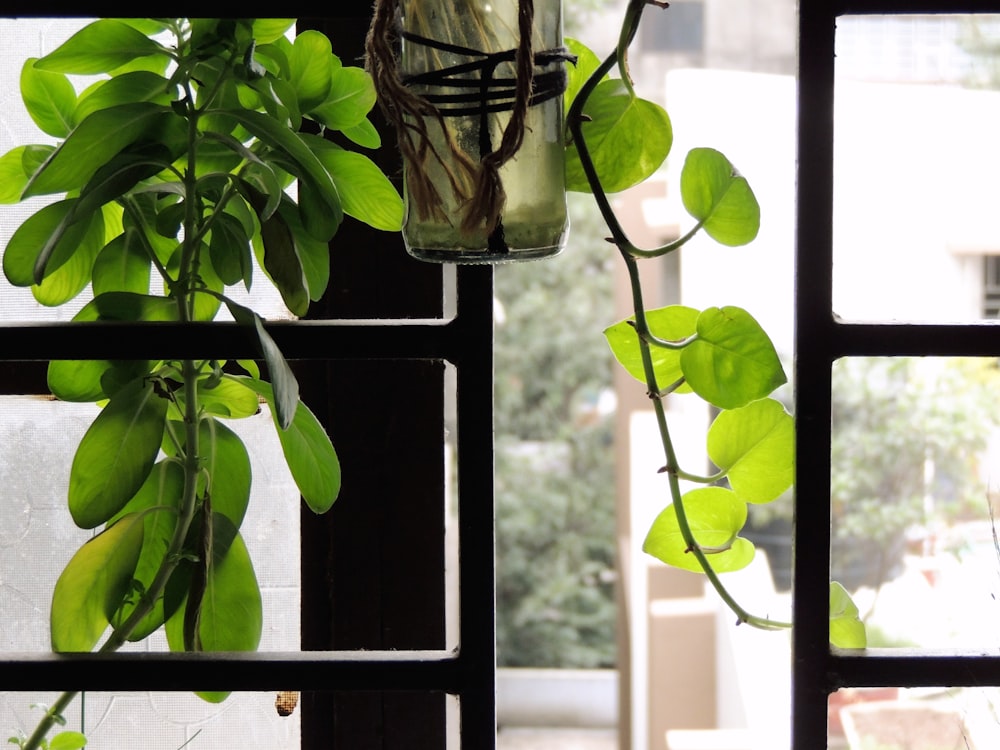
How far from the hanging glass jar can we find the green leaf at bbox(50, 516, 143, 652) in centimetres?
23

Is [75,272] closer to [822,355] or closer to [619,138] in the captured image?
[619,138]

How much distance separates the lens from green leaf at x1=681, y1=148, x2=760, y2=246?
0.53m

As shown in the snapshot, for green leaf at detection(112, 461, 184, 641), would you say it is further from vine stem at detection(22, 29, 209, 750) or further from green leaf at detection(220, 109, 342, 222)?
green leaf at detection(220, 109, 342, 222)

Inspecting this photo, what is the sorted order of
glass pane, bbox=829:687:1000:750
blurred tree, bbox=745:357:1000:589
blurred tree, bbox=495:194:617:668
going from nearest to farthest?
glass pane, bbox=829:687:1000:750 < blurred tree, bbox=745:357:1000:589 < blurred tree, bbox=495:194:617:668

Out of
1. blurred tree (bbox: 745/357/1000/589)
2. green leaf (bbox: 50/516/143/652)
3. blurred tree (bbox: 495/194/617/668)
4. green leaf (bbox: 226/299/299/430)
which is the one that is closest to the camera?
green leaf (bbox: 226/299/299/430)

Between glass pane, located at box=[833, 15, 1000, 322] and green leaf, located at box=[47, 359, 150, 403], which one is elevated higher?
glass pane, located at box=[833, 15, 1000, 322]

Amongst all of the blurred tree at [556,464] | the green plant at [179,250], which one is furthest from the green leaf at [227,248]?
the blurred tree at [556,464]

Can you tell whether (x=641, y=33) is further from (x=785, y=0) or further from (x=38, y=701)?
(x=38, y=701)

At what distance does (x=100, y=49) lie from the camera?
0.51 m

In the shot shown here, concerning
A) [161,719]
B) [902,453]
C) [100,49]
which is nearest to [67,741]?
[161,719]

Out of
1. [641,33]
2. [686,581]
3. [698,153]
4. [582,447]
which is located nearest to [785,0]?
[641,33]

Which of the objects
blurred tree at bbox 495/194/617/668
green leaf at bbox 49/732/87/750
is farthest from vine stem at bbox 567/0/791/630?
blurred tree at bbox 495/194/617/668

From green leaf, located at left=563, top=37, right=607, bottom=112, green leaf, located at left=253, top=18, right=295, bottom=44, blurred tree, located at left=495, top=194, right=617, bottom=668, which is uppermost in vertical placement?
green leaf, located at left=253, top=18, right=295, bottom=44

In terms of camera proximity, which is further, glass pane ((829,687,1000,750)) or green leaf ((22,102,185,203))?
glass pane ((829,687,1000,750))
